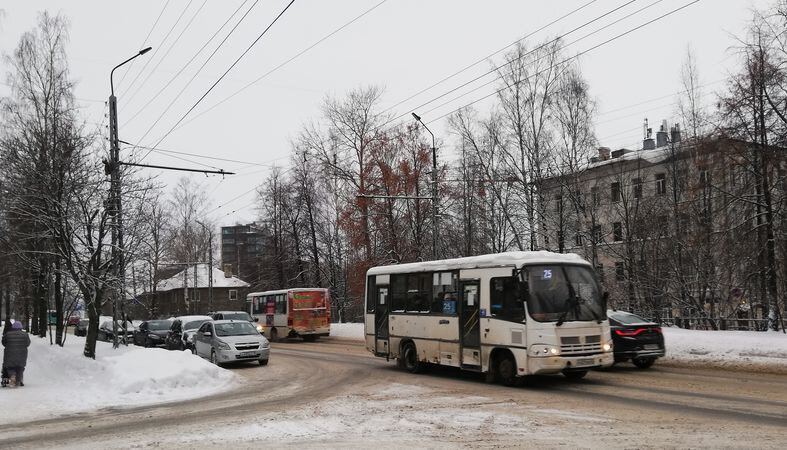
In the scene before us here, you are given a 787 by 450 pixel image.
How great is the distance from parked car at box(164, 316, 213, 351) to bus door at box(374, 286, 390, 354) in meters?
10.8

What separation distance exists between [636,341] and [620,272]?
21.1 metres

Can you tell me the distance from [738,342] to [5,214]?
23.3 m

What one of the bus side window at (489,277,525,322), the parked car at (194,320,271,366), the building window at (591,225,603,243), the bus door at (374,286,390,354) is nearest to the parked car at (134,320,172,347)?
the parked car at (194,320,271,366)

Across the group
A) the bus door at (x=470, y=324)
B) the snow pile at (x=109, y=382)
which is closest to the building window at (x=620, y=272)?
the bus door at (x=470, y=324)

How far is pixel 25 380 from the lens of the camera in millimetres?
15695

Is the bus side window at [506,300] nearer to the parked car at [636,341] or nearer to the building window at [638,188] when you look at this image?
the parked car at [636,341]

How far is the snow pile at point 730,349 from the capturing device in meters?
17.3

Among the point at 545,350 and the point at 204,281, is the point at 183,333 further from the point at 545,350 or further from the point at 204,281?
the point at 204,281

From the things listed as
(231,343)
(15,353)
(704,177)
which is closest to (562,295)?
(231,343)

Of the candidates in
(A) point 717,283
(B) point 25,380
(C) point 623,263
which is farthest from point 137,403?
(C) point 623,263

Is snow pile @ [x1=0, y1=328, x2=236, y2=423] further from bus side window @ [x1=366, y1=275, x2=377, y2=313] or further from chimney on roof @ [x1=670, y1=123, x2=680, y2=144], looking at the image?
chimney on roof @ [x1=670, y1=123, x2=680, y2=144]

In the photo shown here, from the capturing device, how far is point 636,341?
17.0 metres

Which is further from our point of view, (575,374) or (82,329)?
(82,329)

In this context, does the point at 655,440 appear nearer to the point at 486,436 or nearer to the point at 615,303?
the point at 486,436
